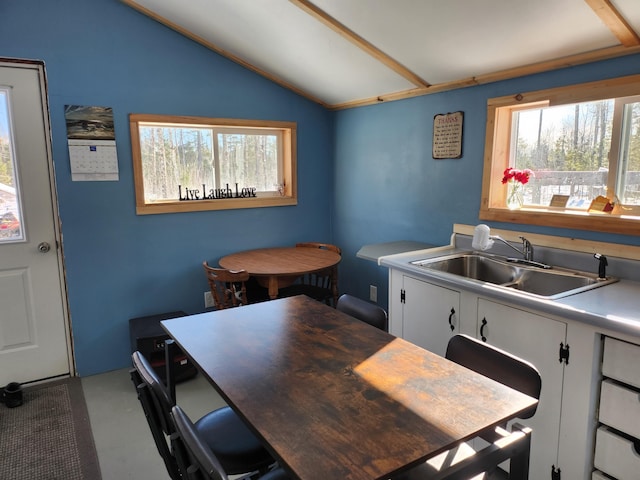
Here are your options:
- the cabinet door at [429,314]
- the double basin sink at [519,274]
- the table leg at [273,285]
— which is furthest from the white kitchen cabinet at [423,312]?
the table leg at [273,285]

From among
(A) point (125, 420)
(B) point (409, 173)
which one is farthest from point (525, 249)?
(A) point (125, 420)

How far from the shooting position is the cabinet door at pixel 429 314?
7.29 ft

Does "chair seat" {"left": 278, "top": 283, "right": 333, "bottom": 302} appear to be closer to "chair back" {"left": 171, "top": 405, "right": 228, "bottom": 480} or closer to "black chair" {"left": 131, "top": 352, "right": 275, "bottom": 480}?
"black chair" {"left": 131, "top": 352, "right": 275, "bottom": 480}

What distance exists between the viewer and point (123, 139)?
121 inches

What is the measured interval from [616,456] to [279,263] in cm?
225

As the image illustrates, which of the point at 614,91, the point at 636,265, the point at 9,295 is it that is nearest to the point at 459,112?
the point at 614,91

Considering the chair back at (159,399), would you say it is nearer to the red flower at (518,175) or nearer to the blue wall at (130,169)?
the blue wall at (130,169)

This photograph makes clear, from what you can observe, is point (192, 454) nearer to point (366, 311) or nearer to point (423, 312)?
point (366, 311)

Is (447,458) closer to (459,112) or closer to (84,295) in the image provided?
(459,112)

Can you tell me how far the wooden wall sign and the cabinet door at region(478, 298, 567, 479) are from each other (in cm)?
128

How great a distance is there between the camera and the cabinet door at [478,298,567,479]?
1760mm

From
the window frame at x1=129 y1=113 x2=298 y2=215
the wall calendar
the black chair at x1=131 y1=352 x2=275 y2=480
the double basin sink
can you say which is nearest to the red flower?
the double basin sink

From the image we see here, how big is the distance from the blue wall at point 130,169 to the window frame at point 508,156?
6cm

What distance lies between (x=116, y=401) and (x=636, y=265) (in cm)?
311
